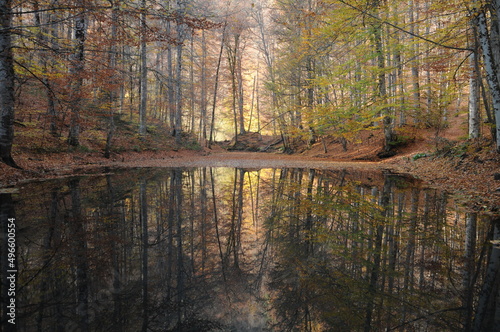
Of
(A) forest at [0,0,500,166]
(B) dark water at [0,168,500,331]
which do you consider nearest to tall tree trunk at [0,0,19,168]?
(A) forest at [0,0,500,166]

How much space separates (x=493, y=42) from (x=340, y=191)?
6.23 metres

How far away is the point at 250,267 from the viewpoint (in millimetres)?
2572

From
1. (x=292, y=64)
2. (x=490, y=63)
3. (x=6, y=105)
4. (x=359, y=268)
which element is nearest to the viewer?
(x=359, y=268)

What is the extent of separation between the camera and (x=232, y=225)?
3.90m

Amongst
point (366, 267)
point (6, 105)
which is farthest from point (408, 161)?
point (6, 105)

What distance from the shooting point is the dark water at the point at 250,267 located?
5.81 feet

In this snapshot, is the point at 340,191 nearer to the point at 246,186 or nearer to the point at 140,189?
the point at 246,186

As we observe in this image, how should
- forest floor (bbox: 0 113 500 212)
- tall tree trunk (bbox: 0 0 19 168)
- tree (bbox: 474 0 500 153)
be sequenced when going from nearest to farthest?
forest floor (bbox: 0 113 500 212), tree (bbox: 474 0 500 153), tall tree trunk (bbox: 0 0 19 168)

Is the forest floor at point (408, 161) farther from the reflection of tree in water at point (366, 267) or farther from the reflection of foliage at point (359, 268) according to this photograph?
the reflection of foliage at point (359, 268)

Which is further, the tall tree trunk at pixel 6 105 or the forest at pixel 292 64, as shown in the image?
the tall tree trunk at pixel 6 105

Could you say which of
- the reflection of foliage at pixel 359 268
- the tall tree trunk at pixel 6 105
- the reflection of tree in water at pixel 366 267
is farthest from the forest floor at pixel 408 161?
the reflection of foliage at pixel 359 268

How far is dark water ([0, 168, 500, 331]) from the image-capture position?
1770 mm

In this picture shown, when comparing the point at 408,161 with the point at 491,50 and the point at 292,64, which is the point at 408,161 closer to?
the point at 491,50

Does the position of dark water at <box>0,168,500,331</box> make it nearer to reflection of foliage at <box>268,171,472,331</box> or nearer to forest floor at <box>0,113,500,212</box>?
reflection of foliage at <box>268,171,472,331</box>
